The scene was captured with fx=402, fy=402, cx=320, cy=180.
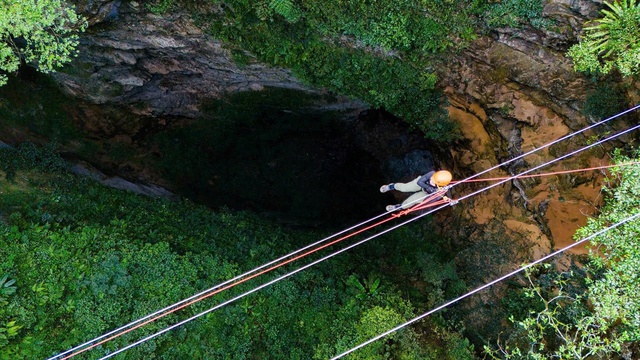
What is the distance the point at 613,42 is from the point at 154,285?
11283 millimetres

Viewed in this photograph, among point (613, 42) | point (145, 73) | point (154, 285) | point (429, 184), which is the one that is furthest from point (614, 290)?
point (145, 73)

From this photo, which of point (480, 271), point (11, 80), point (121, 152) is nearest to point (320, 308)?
point (480, 271)

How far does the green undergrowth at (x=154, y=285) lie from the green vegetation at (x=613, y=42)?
6.65 meters

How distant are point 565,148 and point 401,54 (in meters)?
5.20

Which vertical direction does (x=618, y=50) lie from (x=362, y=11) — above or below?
above

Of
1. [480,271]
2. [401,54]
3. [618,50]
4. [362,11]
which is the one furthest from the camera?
[480,271]

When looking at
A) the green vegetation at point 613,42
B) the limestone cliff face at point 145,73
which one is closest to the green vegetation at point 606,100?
the green vegetation at point 613,42

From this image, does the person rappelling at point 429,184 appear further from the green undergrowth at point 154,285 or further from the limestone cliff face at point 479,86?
the limestone cliff face at point 479,86

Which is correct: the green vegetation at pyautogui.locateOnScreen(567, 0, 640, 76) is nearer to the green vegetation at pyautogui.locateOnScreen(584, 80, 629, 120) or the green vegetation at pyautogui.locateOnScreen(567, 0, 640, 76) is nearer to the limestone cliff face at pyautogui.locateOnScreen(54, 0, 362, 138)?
the green vegetation at pyautogui.locateOnScreen(584, 80, 629, 120)

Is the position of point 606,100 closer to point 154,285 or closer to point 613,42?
point 613,42

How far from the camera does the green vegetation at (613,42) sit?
25.6 feet

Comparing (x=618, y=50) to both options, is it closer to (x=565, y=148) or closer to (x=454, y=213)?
(x=565, y=148)

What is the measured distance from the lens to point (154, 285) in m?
9.54

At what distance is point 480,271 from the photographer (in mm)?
12602
